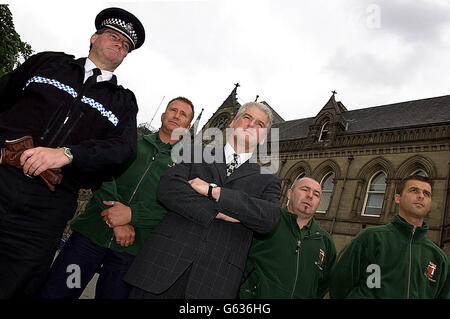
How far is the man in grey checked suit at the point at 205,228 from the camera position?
2254mm

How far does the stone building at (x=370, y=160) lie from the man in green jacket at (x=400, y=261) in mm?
9619

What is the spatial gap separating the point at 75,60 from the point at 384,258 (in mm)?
3434

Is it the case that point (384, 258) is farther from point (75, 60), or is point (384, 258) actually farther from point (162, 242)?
point (75, 60)

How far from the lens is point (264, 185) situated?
2.78 meters

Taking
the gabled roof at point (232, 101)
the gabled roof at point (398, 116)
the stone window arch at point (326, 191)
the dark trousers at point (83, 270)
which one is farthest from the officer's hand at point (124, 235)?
the gabled roof at point (232, 101)

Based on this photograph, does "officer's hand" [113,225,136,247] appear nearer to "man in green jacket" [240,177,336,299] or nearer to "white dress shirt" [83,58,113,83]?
"man in green jacket" [240,177,336,299]

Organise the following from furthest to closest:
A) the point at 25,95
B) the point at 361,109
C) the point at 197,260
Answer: the point at 361,109, the point at 25,95, the point at 197,260

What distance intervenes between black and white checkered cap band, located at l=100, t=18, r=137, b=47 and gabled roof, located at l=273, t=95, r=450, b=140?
15.2 meters

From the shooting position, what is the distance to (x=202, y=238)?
7.91 ft

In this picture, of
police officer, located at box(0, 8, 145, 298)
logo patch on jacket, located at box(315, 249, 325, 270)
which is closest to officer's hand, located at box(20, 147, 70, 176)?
police officer, located at box(0, 8, 145, 298)

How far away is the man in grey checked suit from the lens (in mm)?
2254

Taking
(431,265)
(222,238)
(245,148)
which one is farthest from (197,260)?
(431,265)

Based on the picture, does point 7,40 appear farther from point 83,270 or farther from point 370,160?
point 370,160

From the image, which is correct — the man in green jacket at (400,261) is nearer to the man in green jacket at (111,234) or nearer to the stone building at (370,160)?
the man in green jacket at (111,234)
